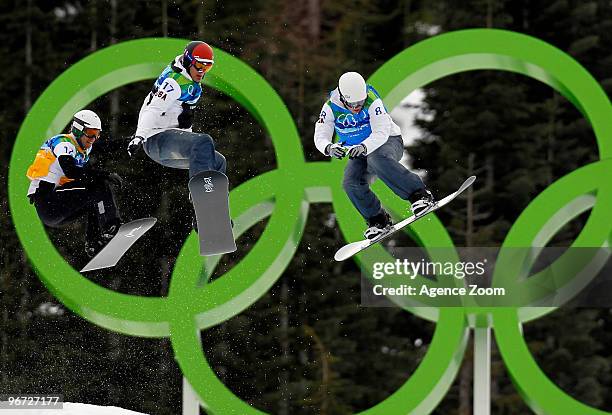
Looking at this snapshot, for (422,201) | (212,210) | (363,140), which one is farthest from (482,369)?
(212,210)

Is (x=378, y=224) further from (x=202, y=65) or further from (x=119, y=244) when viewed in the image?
(x=119, y=244)

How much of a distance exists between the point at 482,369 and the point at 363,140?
311 centimetres

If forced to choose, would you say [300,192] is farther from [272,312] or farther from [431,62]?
[272,312]

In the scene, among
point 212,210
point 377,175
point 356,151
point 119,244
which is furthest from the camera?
point 119,244

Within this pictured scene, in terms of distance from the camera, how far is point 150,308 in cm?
1416

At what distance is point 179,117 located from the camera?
41.9 feet

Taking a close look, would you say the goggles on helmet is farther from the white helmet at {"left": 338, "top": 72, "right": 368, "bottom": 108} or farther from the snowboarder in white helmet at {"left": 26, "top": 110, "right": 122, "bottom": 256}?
the snowboarder in white helmet at {"left": 26, "top": 110, "right": 122, "bottom": 256}

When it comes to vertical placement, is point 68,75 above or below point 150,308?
above

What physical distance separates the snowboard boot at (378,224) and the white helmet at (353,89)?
1548 millimetres

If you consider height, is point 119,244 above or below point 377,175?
below

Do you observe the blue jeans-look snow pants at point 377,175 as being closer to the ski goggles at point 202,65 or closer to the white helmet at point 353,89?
the white helmet at point 353,89

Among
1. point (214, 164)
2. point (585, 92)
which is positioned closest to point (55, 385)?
point (214, 164)

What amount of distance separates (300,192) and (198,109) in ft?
5.96

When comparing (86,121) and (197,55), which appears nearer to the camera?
(197,55)
